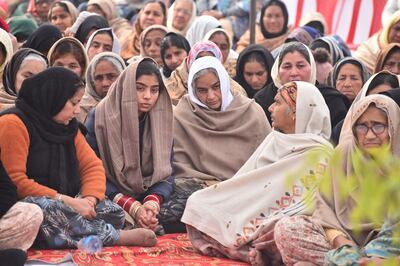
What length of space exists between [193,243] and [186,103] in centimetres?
134

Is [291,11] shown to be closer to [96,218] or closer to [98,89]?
[98,89]

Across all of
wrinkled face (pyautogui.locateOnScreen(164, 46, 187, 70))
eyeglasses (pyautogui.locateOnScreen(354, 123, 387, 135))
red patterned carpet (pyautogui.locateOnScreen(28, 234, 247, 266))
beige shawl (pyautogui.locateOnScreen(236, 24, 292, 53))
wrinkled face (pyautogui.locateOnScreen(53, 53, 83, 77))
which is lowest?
red patterned carpet (pyautogui.locateOnScreen(28, 234, 247, 266))

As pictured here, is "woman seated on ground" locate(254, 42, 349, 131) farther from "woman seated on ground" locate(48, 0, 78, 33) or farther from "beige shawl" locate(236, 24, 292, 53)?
"woman seated on ground" locate(48, 0, 78, 33)

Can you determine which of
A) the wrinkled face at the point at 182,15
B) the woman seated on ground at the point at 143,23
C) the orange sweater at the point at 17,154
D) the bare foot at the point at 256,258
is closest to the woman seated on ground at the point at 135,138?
the orange sweater at the point at 17,154

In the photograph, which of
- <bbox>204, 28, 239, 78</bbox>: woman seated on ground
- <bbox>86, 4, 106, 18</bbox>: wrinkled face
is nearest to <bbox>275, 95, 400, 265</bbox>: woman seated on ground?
<bbox>204, 28, 239, 78</bbox>: woman seated on ground

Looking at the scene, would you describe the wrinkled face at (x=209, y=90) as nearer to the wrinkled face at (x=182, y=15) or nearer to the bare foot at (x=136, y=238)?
the bare foot at (x=136, y=238)

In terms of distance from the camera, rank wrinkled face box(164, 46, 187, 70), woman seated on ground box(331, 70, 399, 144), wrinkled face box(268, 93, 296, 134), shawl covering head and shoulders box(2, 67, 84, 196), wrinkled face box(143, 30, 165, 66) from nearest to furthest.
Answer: shawl covering head and shoulders box(2, 67, 84, 196)
wrinkled face box(268, 93, 296, 134)
woman seated on ground box(331, 70, 399, 144)
wrinkled face box(164, 46, 187, 70)
wrinkled face box(143, 30, 165, 66)

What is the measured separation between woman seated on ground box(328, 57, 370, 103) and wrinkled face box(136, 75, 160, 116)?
197cm

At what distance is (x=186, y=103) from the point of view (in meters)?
6.83

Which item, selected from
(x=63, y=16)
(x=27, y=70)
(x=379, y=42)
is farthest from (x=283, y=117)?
(x=63, y=16)

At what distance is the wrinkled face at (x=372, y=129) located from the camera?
5.10 metres

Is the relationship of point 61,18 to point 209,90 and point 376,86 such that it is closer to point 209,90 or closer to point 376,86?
point 209,90

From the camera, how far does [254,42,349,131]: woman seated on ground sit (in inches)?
285

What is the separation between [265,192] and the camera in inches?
221
